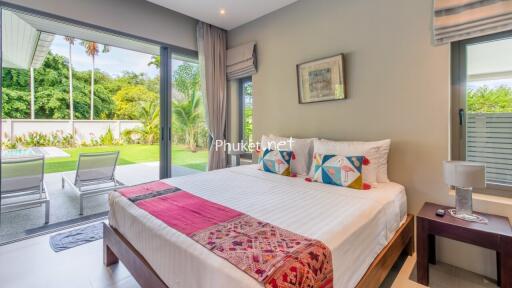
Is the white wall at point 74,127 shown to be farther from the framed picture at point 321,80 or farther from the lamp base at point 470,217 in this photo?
the lamp base at point 470,217

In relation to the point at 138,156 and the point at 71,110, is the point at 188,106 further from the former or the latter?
the point at 71,110

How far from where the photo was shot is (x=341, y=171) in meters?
2.14

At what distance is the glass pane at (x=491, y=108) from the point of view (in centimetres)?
190

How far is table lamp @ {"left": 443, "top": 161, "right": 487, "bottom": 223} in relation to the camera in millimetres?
1632

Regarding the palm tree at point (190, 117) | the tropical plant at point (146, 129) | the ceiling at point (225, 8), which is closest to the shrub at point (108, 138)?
the tropical plant at point (146, 129)

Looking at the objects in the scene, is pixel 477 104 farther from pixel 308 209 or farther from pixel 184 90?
pixel 184 90

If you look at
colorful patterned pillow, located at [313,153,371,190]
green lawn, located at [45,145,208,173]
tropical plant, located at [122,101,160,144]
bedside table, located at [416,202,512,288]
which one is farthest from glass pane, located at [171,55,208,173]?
bedside table, located at [416,202,512,288]

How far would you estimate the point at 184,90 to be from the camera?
3777 mm

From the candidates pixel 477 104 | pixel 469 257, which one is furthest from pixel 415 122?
pixel 469 257

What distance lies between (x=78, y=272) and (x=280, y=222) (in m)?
1.78

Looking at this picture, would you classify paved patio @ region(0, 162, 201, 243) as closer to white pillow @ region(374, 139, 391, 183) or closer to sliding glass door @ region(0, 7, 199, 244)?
sliding glass door @ region(0, 7, 199, 244)

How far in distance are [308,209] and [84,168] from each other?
3261 millimetres

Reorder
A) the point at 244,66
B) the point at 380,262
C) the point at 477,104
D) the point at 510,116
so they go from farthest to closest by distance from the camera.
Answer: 1. the point at 244,66
2. the point at 477,104
3. the point at 510,116
4. the point at 380,262

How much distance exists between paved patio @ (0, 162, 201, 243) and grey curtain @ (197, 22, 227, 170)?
546 millimetres
